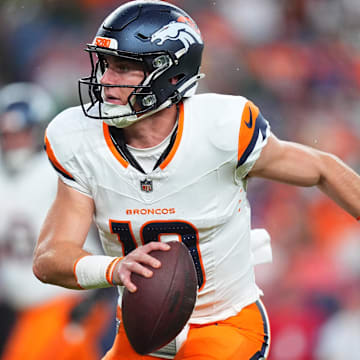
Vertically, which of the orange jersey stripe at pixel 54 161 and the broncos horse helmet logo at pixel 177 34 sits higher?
the broncos horse helmet logo at pixel 177 34

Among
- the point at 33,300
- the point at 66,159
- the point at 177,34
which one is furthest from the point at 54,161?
the point at 33,300

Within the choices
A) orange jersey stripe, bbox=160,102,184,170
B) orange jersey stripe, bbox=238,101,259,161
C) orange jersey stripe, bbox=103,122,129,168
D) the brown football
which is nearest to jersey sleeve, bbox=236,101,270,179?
orange jersey stripe, bbox=238,101,259,161

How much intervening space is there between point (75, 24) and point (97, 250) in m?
1.45

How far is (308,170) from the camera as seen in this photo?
7.22ft

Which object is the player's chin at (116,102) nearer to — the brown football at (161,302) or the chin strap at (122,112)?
the chin strap at (122,112)

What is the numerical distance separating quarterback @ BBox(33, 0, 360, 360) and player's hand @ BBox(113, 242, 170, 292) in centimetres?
32

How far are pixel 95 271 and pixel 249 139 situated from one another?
0.61 m

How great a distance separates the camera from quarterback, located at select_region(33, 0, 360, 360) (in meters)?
2.05

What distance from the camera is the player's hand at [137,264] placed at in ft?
5.49

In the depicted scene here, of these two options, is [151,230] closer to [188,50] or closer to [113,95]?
[113,95]

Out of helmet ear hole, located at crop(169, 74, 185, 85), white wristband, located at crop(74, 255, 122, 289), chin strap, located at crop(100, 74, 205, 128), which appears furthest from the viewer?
helmet ear hole, located at crop(169, 74, 185, 85)

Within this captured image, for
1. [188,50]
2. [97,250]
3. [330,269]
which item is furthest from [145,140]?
[330,269]

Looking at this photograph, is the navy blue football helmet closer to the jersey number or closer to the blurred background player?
the jersey number

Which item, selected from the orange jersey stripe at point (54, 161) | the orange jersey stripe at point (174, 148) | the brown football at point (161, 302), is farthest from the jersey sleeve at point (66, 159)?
the brown football at point (161, 302)
